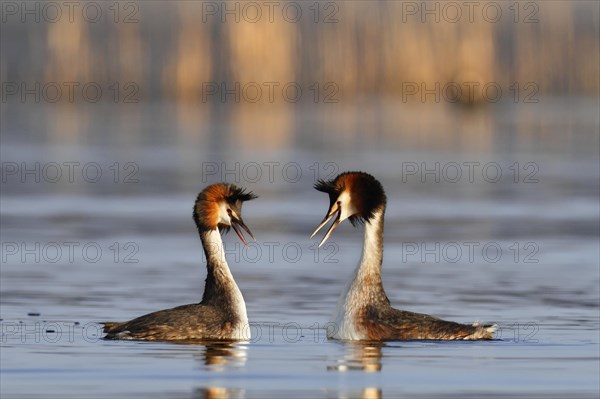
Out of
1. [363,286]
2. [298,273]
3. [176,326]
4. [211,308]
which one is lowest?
[176,326]

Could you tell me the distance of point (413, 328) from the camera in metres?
14.2

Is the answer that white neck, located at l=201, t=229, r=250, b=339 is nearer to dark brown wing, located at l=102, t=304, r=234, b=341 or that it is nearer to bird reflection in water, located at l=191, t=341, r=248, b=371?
dark brown wing, located at l=102, t=304, r=234, b=341

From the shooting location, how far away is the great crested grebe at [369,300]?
14.2m

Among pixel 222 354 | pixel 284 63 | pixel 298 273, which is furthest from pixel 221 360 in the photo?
pixel 284 63

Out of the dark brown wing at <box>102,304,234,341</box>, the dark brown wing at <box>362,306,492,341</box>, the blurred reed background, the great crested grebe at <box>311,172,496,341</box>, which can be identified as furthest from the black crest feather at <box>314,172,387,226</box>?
the blurred reed background

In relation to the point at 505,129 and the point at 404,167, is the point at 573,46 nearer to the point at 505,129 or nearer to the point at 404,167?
the point at 505,129

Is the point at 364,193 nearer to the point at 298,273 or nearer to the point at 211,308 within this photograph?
the point at 211,308

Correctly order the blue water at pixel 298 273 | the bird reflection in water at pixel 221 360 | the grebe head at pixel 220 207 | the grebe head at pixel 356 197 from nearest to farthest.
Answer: the bird reflection in water at pixel 221 360, the blue water at pixel 298 273, the grebe head at pixel 356 197, the grebe head at pixel 220 207

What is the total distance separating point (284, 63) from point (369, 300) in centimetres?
4365

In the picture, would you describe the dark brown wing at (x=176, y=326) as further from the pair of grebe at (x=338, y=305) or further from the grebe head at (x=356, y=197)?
the grebe head at (x=356, y=197)

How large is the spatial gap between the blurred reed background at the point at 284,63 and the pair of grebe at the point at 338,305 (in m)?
31.3

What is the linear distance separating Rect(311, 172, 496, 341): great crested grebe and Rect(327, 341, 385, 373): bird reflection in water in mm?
234

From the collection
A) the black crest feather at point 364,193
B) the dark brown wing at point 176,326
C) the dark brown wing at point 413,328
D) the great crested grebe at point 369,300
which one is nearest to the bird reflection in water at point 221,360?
the dark brown wing at point 176,326

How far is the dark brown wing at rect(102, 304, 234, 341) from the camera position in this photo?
45.8 feet
